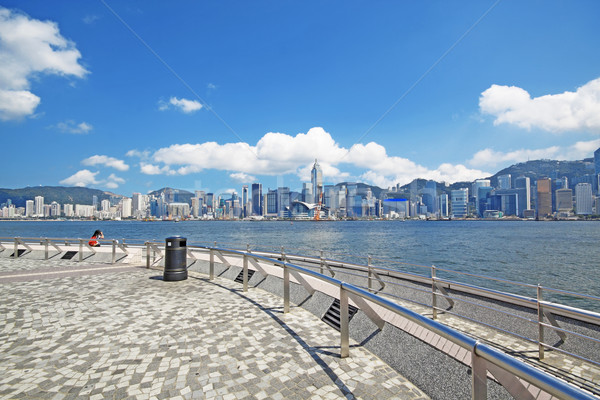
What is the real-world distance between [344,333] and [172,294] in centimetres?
504

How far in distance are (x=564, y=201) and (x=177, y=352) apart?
239 metres

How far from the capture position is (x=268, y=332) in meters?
4.88

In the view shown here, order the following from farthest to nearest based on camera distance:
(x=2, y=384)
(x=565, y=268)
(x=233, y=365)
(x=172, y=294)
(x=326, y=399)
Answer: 1. (x=565, y=268)
2. (x=172, y=294)
3. (x=233, y=365)
4. (x=2, y=384)
5. (x=326, y=399)

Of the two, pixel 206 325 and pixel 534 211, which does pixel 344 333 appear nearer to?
→ pixel 206 325

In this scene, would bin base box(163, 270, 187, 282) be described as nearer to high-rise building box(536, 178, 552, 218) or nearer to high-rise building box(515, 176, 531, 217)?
high-rise building box(536, 178, 552, 218)

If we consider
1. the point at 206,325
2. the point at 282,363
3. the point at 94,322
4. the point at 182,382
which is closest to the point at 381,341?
the point at 282,363

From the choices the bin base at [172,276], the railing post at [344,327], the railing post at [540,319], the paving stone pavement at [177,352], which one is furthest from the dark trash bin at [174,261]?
the railing post at [540,319]

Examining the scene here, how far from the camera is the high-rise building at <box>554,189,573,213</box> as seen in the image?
180 m

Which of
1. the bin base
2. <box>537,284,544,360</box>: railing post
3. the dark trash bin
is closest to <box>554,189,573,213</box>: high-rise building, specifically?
<box>537,284,544,360</box>: railing post

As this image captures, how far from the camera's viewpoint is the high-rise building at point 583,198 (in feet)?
568

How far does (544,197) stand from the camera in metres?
181

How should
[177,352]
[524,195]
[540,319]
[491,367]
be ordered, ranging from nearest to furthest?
[491,367] < [177,352] < [540,319] < [524,195]

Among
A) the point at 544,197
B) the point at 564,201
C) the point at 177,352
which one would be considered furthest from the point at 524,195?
the point at 177,352

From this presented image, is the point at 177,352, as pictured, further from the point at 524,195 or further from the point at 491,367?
the point at 524,195
